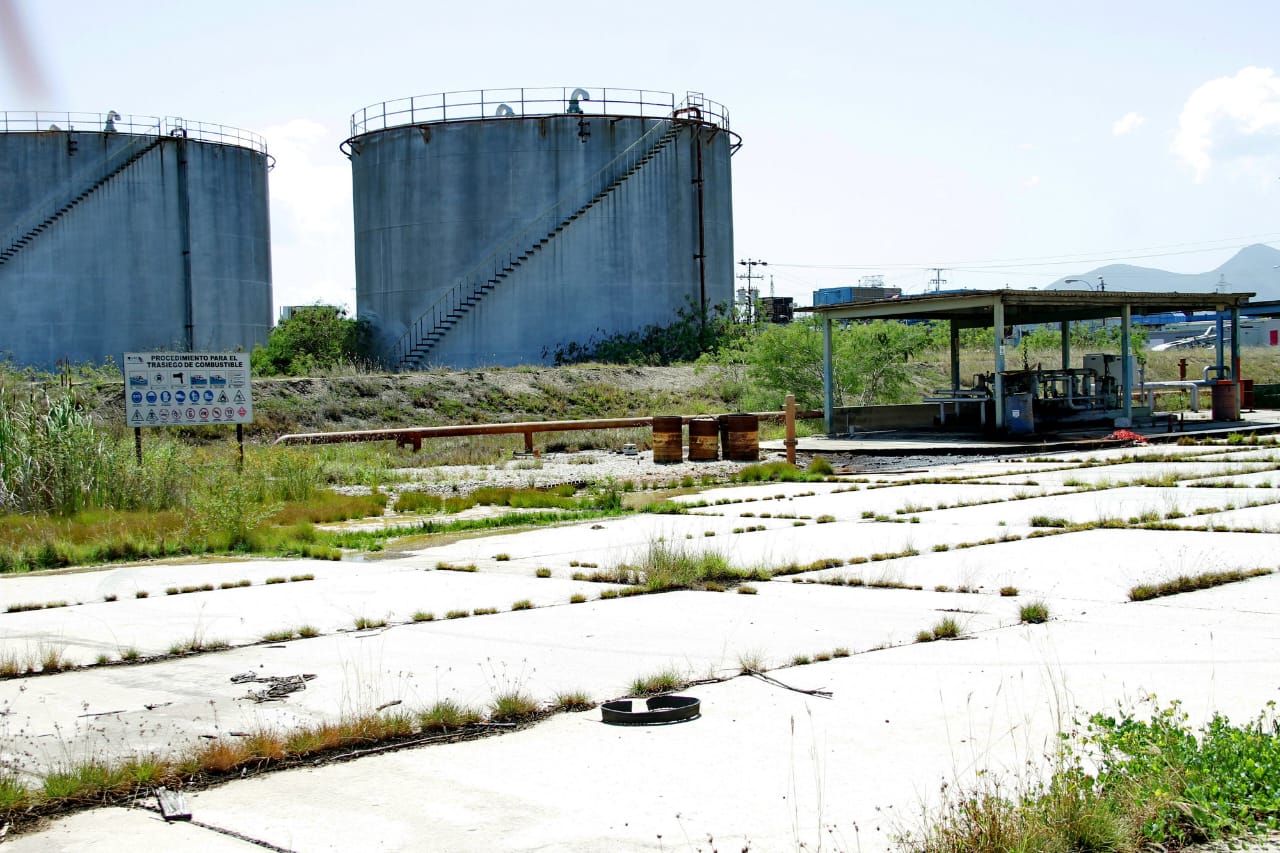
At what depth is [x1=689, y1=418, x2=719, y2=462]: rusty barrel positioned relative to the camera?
24.7 metres

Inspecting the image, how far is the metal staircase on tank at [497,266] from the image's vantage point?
46.0 m

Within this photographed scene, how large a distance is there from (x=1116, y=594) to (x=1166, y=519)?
4.74 meters

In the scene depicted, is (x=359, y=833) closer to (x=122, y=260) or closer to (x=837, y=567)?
(x=837, y=567)

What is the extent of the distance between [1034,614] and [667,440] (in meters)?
16.6

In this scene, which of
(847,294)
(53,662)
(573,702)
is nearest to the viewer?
(573,702)

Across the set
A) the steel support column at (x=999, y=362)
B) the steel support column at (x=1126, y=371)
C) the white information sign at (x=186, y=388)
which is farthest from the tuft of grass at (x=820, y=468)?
the steel support column at (x=1126, y=371)

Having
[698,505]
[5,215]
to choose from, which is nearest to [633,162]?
[5,215]

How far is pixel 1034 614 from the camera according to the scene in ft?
26.4

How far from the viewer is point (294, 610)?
9539 millimetres

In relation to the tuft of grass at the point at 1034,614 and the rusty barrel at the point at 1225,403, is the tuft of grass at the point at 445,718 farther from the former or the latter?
the rusty barrel at the point at 1225,403

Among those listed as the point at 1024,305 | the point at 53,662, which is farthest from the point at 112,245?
the point at 53,662

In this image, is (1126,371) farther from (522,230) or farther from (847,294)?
(847,294)

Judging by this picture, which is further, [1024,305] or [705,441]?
[1024,305]

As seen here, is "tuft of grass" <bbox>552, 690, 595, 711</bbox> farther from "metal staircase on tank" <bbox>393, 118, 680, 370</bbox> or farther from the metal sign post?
"metal staircase on tank" <bbox>393, 118, 680, 370</bbox>
